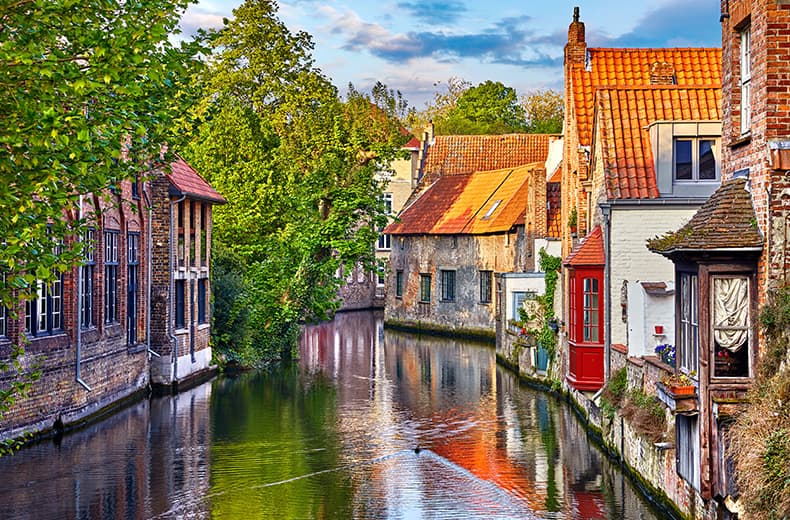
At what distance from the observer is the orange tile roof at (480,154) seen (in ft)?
174

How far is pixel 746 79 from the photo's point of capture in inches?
518

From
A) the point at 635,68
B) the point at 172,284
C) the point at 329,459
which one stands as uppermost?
the point at 635,68

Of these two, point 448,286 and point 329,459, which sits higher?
point 448,286

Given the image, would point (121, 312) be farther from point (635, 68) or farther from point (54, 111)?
point (54, 111)

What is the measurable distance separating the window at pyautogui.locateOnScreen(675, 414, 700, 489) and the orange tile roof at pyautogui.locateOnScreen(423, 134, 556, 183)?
130ft

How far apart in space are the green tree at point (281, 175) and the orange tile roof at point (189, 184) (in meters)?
2.01

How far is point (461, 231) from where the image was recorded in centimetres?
4431

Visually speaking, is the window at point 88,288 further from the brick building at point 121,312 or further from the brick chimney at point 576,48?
the brick chimney at point 576,48

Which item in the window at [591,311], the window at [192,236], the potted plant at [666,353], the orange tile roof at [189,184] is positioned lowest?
the potted plant at [666,353]

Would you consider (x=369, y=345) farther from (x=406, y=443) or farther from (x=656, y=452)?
(x=656, y=452)

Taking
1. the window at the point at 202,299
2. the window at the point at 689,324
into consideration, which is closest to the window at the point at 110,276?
the window at the point at 202,299

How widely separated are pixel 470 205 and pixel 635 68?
17816 mm

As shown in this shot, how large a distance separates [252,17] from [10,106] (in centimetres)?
3390

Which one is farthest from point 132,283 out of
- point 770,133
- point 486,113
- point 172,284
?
point 486,113
